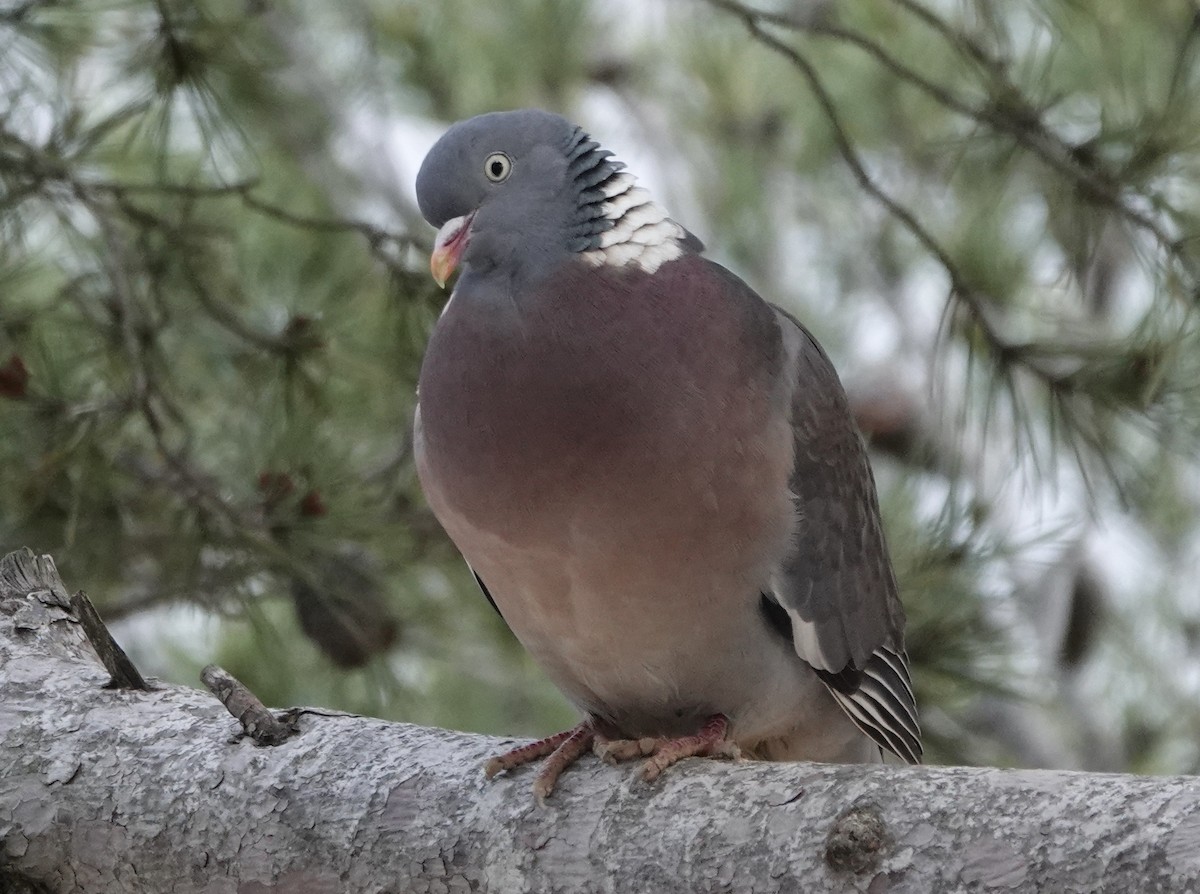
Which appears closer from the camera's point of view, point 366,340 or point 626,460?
point 626,460

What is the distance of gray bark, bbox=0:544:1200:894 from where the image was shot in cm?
129

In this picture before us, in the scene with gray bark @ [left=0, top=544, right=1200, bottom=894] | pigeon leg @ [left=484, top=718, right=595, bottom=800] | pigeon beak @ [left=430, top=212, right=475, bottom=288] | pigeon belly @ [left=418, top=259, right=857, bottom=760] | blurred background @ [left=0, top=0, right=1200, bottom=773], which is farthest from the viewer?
blurred background @ [left=0, top=0, right=1200, bottom=773]

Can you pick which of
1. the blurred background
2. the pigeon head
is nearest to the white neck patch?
the pigeon head

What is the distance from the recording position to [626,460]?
5.85 feet

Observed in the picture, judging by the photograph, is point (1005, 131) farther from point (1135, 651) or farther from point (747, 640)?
point (1135, 651)

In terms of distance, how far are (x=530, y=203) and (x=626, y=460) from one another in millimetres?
389

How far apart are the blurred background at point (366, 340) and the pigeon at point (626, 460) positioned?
39cm

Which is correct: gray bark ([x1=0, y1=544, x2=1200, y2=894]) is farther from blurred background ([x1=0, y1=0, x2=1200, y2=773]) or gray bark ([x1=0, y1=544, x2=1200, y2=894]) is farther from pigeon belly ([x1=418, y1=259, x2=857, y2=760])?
blurred background ([x1=0, y1=0, x2=1200, y2=773])

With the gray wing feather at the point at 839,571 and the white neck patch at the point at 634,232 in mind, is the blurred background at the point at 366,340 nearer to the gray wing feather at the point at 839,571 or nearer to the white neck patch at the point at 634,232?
the gray wing feather at the point at 839,571

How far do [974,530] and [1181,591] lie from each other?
2.48m

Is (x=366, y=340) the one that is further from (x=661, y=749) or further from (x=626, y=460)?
(x=661, y=749)

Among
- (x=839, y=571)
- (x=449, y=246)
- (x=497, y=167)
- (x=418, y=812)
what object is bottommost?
(x=418, y=812)

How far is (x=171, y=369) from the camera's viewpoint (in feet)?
8.59

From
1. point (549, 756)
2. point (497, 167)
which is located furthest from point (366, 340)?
point (549, 756)
